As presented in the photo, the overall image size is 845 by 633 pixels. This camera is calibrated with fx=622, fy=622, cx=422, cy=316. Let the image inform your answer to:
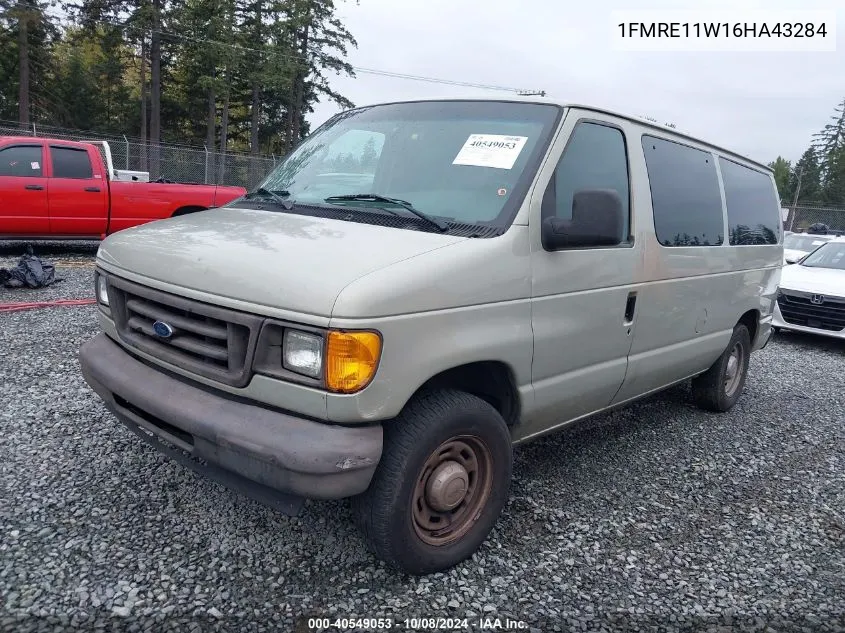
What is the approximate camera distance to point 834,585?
2.85m

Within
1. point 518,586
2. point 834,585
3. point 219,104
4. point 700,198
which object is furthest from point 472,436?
point 219,104

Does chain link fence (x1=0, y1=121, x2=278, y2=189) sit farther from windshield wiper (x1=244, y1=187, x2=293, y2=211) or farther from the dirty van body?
the dirty van body

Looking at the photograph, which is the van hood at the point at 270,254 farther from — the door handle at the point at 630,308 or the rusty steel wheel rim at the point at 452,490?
the door handle at the point at 630,308

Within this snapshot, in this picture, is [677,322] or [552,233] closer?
[552,233]

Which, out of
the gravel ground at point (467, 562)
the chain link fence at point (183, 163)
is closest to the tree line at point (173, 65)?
the chain link fence at point (183, 163)

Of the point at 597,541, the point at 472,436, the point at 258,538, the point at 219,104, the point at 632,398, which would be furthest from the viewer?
the point at 219,104

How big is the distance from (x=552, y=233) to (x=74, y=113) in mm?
43808

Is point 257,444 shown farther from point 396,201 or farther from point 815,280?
point 815,280

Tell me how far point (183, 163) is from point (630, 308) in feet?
64.7

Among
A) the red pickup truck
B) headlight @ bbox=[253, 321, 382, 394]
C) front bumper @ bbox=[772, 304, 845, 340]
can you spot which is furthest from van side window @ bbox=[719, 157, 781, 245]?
the red pickup truck

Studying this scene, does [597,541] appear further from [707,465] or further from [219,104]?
[219,104]

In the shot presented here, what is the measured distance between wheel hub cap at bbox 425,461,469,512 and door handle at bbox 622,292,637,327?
133 cm

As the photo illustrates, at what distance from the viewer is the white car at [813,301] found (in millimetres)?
8125

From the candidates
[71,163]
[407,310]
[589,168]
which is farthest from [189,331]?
[71,163]
